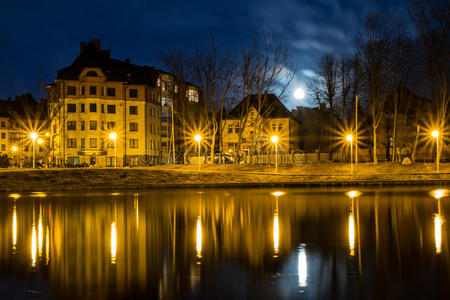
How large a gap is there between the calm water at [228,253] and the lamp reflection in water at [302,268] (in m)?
0.03

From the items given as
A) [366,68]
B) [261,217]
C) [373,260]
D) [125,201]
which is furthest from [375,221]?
[366,68]

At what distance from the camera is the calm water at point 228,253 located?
9156 mm

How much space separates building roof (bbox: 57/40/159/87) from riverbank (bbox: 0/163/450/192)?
3856cm

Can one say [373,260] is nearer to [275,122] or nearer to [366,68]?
[366,68]

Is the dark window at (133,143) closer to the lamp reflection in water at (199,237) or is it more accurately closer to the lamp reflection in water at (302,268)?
the lamp reflection in water at (199,237)

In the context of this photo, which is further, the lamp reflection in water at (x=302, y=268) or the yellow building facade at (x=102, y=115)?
the yellow building facade at (x=102, y=115)

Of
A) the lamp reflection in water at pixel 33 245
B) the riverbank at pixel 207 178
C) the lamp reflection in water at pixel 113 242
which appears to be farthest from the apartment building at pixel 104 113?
the lamp reflection in water at pixel 33 245

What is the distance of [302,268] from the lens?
34.8 feet

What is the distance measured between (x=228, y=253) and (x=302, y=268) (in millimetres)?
2392

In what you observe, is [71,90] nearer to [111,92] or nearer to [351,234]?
[111,92]

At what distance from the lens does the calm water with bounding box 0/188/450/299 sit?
916cm

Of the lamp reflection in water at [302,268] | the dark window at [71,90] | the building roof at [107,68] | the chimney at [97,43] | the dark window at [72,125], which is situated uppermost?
the chimney at [97,43]

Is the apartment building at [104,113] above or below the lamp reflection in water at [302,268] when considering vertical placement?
above

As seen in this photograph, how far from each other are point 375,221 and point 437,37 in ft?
127
